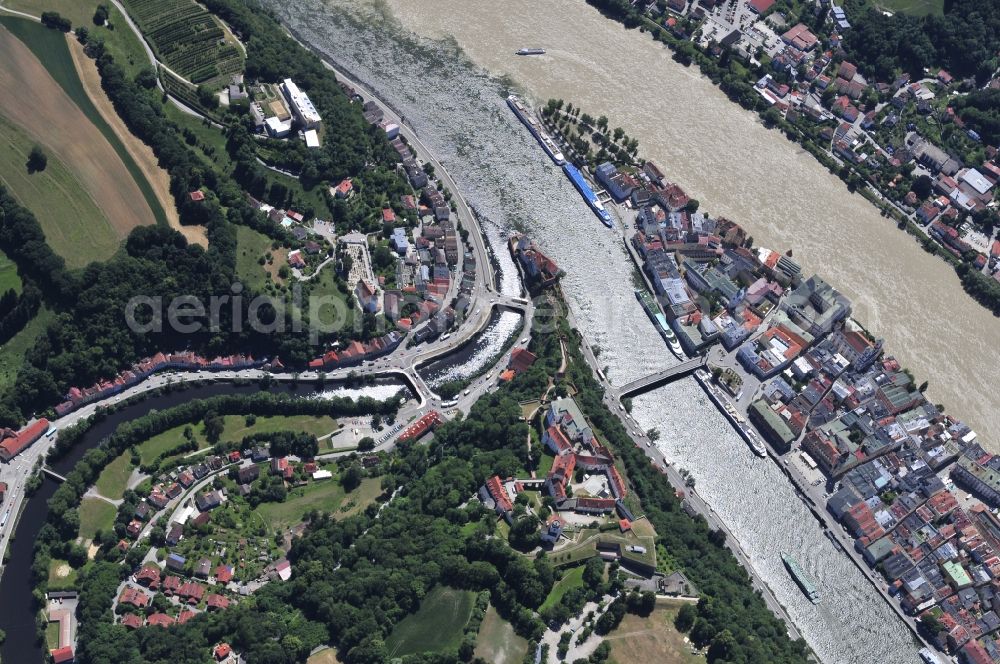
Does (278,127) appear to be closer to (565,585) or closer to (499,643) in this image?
(565,585)

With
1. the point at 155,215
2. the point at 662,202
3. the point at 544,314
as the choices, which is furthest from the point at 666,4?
the point at 155,215

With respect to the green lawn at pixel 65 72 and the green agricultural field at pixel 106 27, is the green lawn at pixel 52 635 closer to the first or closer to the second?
the green lawn at pixel 65 72

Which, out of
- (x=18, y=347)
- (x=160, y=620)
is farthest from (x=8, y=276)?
(x=160, y=620)

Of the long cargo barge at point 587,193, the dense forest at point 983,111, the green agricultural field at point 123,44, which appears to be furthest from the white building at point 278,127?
the dense forest at point 983,111

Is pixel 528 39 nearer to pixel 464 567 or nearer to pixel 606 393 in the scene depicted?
pixel 606 393

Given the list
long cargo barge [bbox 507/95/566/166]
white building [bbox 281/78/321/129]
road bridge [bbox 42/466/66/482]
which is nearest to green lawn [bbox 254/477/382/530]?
road bridge [bbox 42/466/66/482]

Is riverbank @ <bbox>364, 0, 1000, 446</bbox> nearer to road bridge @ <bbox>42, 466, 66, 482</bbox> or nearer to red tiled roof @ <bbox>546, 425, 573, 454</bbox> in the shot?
red tiled roof @ <bbox>546, 425, 573, 454</bbox>
